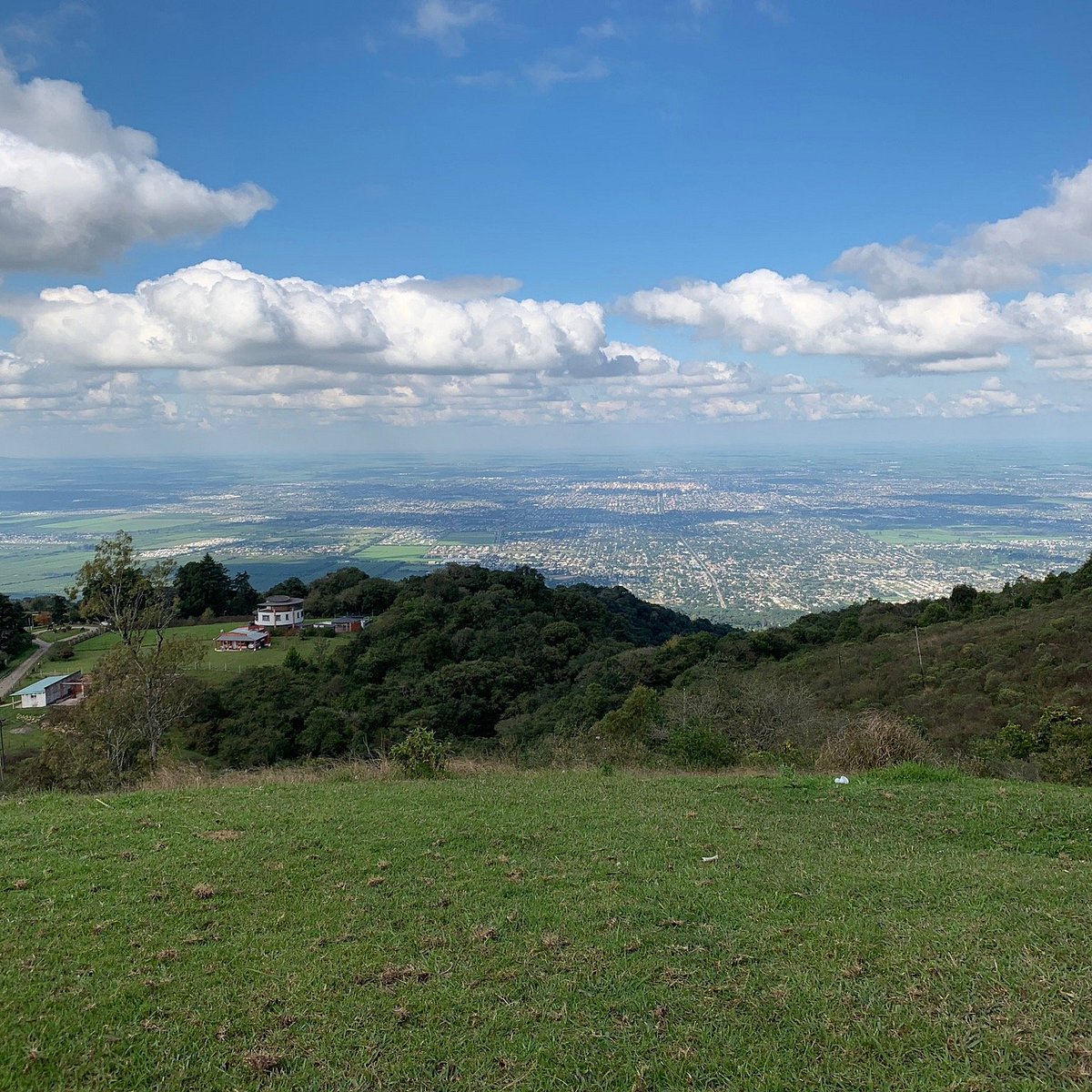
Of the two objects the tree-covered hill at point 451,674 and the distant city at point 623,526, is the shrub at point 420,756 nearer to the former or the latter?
the tree-covered hill at point 451,674

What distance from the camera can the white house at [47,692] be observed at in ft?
81.5

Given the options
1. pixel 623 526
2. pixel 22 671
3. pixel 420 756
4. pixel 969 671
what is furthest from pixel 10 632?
pixel 623 526

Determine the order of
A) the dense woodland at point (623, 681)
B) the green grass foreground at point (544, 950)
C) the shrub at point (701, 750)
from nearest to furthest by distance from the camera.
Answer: the green grass foreground at point (544, 950)
the shrub at point (701, 750)
the dense woodland at point (623, 681)

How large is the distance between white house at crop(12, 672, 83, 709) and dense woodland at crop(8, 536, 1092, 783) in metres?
4.31

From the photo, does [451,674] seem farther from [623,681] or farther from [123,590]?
[123,590]

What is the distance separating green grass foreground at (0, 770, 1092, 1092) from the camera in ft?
11.3

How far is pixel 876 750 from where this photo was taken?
10.9 metres

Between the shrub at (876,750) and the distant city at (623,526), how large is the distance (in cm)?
3680

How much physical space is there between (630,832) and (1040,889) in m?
3.45

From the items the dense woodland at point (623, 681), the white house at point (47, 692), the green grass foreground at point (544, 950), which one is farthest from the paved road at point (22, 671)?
the green grass foreground at point (544, 950)

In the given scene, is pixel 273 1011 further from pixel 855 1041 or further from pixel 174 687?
pixel 174 687

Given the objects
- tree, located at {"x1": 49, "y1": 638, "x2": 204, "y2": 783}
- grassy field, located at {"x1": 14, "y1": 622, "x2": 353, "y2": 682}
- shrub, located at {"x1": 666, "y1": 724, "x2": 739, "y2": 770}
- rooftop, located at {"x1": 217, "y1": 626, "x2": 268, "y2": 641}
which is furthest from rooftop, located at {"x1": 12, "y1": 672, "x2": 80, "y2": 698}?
shrub, located at {"x1": 666, "y1": 724, "x2": 739, "y2": 770}

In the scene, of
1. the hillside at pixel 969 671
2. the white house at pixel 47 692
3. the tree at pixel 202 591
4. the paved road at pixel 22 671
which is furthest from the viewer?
the tree at pixel 202 591

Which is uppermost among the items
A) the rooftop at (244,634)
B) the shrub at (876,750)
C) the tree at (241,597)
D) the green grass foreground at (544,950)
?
the green grass foreground at (544,950)
